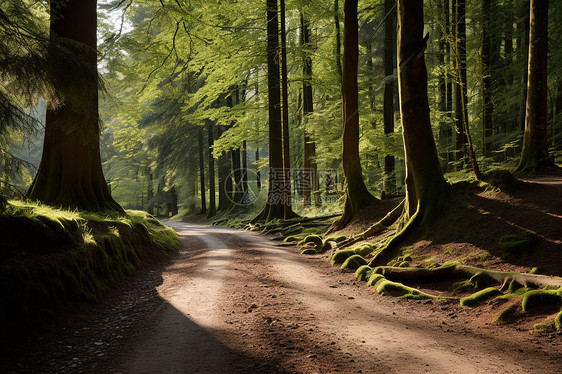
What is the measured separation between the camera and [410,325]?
13.5ft

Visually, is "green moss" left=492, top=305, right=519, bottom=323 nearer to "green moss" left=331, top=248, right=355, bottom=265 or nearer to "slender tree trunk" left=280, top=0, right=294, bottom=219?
"green moss" left=331, top=248, right=355, bottom=265

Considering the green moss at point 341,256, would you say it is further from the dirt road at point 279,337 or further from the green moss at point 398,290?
the green moss at point 398,290

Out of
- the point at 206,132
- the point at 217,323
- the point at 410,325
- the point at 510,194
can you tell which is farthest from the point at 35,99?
the point at 206,132

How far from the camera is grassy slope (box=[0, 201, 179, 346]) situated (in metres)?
3.65

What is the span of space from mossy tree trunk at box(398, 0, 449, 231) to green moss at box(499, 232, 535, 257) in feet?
7.03

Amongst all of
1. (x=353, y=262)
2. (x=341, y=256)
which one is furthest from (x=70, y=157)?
(x=353, y=262)

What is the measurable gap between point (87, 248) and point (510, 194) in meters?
7.74

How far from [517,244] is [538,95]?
5.32 metres

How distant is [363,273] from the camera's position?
6.77 m

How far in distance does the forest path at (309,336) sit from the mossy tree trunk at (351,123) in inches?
210

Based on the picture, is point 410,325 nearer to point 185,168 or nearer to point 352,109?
point 352,109

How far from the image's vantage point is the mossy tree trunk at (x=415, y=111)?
24.9ft

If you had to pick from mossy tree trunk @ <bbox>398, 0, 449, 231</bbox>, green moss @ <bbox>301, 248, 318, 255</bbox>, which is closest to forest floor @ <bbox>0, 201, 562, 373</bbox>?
mossy tree trunk @ <bbox>398, 0, 449, 231</bbox>

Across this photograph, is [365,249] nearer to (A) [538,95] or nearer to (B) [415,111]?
(B) [415,111]
